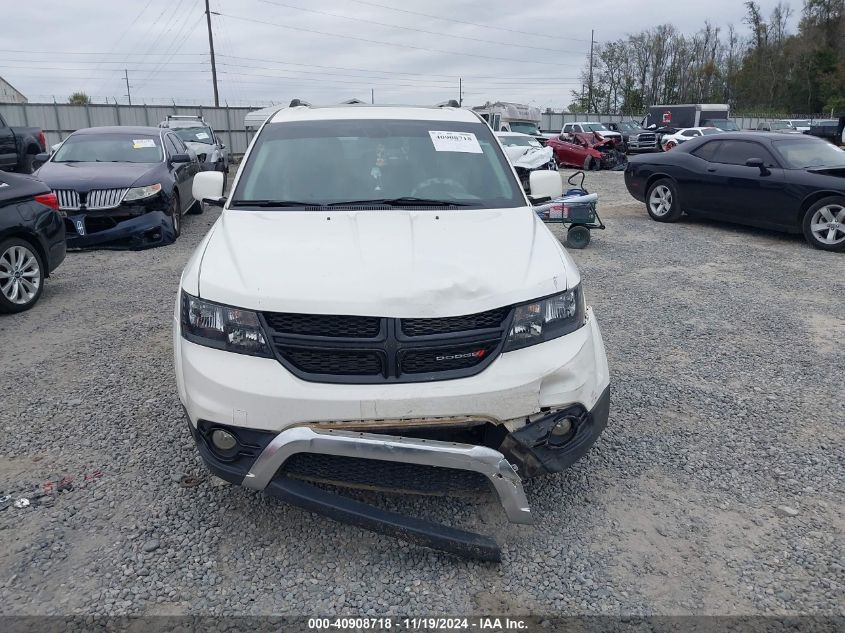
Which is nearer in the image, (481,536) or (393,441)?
(393,441)

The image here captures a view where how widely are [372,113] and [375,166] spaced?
27.0 inches

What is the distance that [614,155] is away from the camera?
24.1 metres

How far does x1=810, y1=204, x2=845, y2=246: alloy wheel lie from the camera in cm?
894

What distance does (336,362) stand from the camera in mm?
2627

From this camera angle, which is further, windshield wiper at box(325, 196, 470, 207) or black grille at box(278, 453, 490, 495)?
windshield wiper at box(325, 196, 470, 207)

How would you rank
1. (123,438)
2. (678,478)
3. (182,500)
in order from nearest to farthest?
1. (182,500)
2. (678,478)
3. (123,438)

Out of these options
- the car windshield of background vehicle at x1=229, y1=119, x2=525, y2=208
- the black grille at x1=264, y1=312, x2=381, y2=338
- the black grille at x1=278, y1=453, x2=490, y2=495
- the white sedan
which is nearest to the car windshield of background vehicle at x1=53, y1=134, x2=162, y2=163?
the car windshield of background vehicle at x1=229, y1=119, x2=525, y2=208

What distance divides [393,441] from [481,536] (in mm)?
621

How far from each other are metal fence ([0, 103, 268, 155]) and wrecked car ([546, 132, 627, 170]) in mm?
13459

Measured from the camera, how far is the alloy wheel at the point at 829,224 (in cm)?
894

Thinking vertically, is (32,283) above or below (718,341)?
above

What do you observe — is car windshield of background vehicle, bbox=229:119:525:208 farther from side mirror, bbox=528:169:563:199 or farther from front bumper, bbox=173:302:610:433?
front bumper, bbox=173:302:610:433

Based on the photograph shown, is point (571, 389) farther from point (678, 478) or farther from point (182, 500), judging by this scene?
point (182, 500)

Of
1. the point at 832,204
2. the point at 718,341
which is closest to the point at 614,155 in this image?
the point at 832,204
